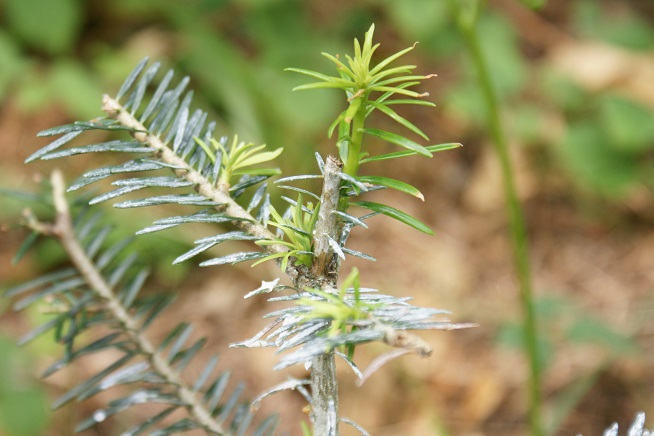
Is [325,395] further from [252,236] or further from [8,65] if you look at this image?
[8,65]

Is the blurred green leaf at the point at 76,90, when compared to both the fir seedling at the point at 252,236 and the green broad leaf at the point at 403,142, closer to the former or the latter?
the fir seedling at the point at 252,236

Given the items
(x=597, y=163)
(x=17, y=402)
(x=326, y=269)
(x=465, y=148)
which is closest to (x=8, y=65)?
(x=17, y=402)

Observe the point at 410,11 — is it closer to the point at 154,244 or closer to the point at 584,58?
the point at 584,58

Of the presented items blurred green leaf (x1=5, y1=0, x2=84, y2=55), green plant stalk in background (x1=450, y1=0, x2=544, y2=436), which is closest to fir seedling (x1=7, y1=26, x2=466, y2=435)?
green plant stalk in background (x1=450, y1=0, x2=544, y2=436)

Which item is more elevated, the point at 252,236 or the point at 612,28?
the point at 612,28

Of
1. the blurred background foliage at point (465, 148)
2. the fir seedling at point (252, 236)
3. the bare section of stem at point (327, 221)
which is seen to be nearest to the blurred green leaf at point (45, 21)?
the blurred background foliage at point (465, 148)

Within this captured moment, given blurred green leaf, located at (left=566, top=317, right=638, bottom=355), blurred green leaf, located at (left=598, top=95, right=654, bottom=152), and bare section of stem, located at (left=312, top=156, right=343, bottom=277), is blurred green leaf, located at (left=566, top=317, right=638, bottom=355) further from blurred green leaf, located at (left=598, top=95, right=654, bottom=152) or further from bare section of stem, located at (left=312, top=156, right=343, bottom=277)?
bare section of stem, located at (left=312, top=156, right=343, bottom=277)

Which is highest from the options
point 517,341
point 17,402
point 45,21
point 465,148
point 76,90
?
point 465,148
